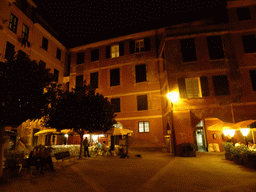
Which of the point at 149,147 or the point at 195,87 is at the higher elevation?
the point at 195,87

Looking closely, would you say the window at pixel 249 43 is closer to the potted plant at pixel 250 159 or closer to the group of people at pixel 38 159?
the potted plant at pixel 250 159

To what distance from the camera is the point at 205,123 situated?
18.3 meters

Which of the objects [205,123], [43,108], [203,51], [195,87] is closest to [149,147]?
[205,123]

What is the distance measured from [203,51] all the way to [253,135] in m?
7.95

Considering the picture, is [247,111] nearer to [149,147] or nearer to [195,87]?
[195,87]

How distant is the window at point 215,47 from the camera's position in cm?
1570

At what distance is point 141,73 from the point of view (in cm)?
2150

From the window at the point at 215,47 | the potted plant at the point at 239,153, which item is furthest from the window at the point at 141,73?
the potted plant at the point at 239,153

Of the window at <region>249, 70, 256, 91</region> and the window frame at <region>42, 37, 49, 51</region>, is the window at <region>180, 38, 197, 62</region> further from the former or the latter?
the window frame at <region>42, 37, 49, 51</region>

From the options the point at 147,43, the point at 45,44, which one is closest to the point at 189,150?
the point at 147,43

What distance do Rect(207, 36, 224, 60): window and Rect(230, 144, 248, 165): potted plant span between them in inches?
333

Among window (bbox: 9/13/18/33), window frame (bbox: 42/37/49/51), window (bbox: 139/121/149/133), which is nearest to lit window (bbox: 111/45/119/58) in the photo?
window frame (bbox: 42/37/49/51)

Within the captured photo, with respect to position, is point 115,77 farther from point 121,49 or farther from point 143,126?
point 143,126

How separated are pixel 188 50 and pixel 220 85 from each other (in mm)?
4068
